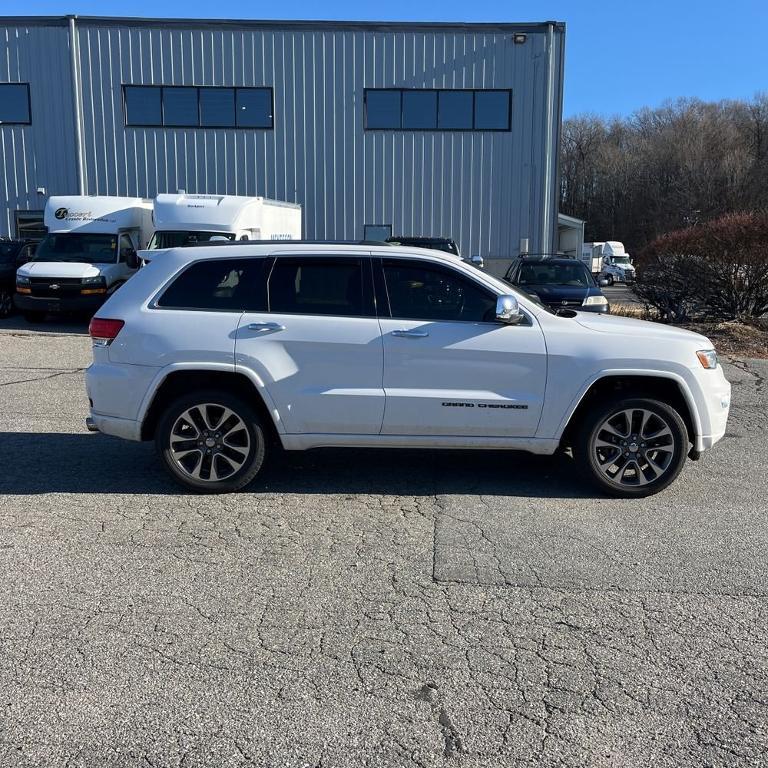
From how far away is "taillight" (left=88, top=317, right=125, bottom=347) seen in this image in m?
5.68

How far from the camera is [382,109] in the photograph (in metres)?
23.5

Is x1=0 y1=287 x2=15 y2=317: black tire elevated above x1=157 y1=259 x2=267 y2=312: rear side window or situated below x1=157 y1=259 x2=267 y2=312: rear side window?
below

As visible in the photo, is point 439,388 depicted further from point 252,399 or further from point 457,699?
point 457,699

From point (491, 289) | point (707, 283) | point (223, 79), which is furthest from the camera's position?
point (223, 79)

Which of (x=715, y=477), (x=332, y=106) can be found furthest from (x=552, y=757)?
(x=332, y=106)

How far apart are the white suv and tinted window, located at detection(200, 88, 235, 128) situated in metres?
19.2

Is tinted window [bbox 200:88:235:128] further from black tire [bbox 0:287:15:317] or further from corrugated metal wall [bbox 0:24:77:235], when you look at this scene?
black tire [bbox 0:287:15:317]

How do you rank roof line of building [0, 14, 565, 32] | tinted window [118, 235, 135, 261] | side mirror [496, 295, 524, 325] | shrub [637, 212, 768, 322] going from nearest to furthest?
side mirror [496, 295, 524, 325] → shrub [637, 212, 768, 322] → tinted window [118, 235, 135, 261] → roof line of building [0, 14, 565, 32]

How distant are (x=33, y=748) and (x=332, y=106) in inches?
891

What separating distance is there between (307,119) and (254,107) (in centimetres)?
160

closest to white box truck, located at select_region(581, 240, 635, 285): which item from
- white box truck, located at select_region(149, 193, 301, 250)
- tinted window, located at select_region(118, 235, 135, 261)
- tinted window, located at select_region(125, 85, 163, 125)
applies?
tinted window, located at select_region(125, 85, 163, 125)

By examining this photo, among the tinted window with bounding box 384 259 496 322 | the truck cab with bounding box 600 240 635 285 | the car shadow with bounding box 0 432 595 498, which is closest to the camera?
the tinted window with bounding box 384 259 496 322

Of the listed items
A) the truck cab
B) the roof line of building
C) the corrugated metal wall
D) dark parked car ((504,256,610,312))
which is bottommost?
the truck cab

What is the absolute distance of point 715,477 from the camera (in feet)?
21.0
